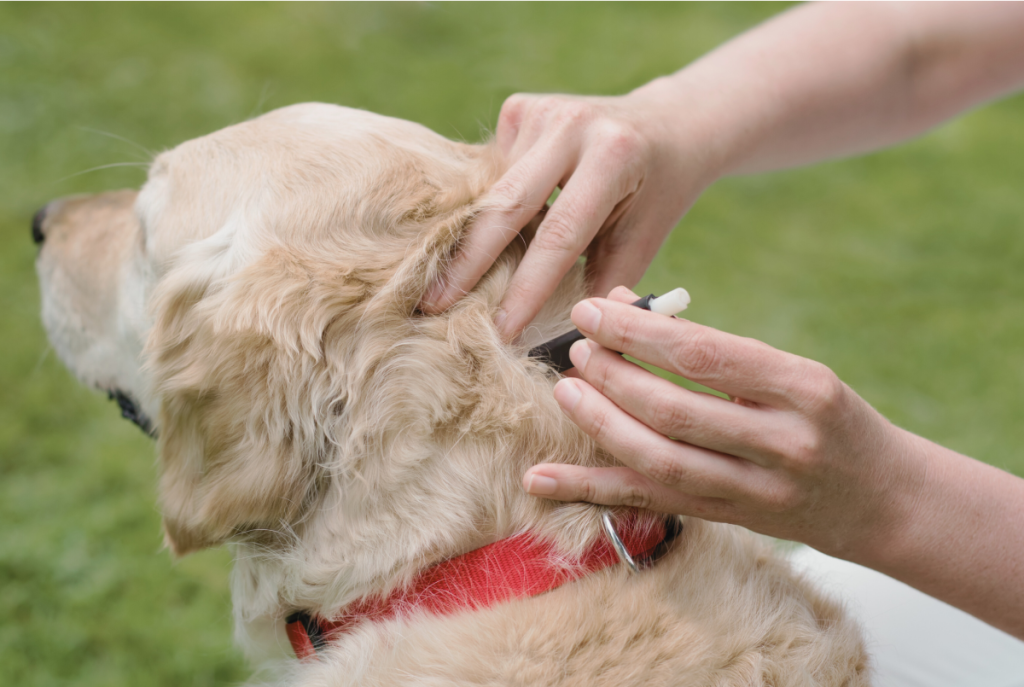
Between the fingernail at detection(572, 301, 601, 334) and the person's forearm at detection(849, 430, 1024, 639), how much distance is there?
59cm

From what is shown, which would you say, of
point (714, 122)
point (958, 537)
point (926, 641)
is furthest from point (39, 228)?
point (926, 641)

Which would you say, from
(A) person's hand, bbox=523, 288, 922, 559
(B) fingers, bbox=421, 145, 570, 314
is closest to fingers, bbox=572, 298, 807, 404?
(A) person's hand, bbox=523, 288, 922, 559

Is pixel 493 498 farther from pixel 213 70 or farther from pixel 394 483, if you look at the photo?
pixel 213 70

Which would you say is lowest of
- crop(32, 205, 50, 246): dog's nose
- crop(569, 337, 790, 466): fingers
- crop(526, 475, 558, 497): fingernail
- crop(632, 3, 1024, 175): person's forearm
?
crop(32, 205, 50, 246): dog's nose

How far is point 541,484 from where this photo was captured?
1.34 meters

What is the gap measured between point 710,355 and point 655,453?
7.3 inches

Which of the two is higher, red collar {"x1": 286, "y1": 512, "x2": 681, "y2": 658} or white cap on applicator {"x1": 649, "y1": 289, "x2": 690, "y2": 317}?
white cap on applicator {"x1": 649, "y1": 289, "x2": 690, "y2": 317}

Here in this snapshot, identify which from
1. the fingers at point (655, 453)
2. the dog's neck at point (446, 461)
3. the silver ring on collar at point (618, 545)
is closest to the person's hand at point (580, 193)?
the dog's neck at point (446, 461)

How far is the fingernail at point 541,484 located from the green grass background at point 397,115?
3.29 feet

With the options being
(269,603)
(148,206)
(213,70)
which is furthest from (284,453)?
(213,70)

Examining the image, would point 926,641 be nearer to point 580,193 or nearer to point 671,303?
point 671,303

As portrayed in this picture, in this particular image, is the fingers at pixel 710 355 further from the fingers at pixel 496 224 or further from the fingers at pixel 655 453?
the fingers at pixel 496 224

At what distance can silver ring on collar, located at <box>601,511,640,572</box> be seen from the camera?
4.47ft

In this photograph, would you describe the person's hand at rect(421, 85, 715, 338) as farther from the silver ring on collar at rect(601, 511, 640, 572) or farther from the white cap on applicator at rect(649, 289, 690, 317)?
the silver ring on collar at rect(601, 511, 640, 572)
